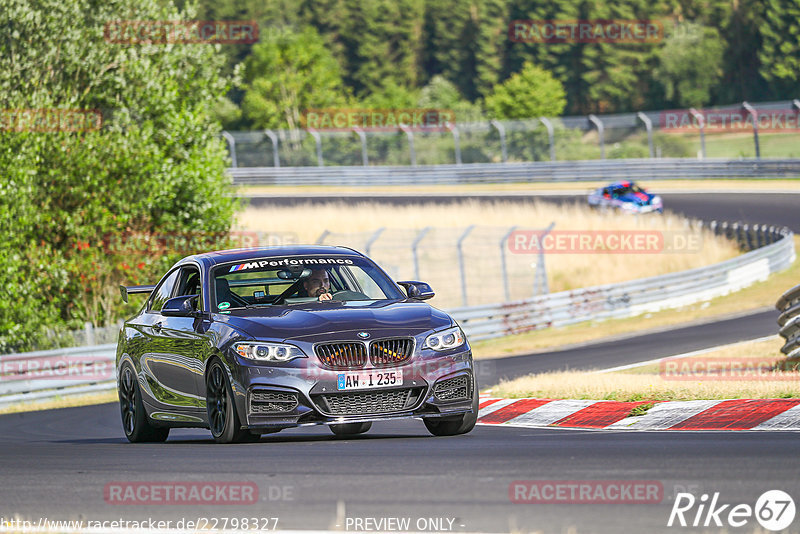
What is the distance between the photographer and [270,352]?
29.0 feet

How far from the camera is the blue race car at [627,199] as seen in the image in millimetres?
43062

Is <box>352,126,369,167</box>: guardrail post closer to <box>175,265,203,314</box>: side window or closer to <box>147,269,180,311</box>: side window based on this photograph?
<box>147,269,180,311</box>: side window

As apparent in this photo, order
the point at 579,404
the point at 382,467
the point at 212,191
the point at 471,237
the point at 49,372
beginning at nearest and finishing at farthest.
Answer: the point at 382,467, the point at 579,404, the point at 49,372, the point at 212,191, the point at 471,237

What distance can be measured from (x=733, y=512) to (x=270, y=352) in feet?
13.0

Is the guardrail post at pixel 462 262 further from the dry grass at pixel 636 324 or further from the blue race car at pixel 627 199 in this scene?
the blue race car at pixel 627 199

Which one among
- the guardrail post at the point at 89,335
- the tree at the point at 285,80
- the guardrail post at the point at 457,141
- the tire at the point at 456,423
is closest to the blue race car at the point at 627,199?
the guardrail post at the point at 457,141

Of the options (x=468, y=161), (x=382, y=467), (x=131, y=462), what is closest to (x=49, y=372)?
(x=131, y=462)

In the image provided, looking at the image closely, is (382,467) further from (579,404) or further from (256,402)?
(579,404)

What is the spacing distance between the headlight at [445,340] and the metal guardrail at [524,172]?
4258 cm

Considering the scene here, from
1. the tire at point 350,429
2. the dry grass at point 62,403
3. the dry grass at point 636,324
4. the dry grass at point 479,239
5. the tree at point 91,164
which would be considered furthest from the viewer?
the dry grass at point 479,239

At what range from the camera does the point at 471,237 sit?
3909 cm

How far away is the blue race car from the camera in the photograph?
4306cm

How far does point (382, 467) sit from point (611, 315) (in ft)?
74.2

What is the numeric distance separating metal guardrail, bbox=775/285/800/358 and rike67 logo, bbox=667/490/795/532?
9.11m
